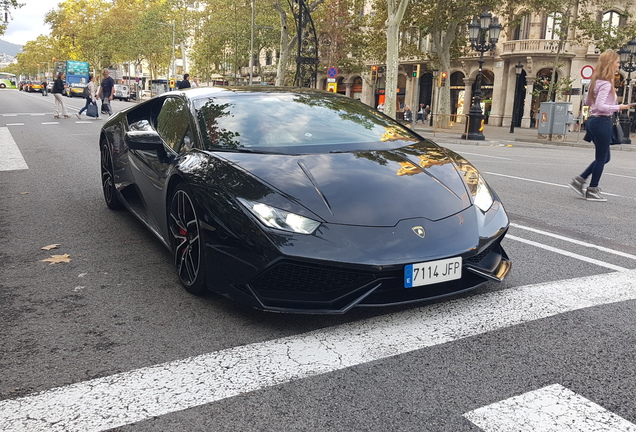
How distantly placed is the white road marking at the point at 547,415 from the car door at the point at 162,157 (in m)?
2.51

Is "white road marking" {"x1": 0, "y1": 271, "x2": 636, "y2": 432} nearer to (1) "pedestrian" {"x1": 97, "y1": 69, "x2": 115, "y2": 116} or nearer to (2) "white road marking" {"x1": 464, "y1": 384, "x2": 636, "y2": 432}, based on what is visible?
(2) "white road marking" {"x1": 464, "y1": 384, "x2": 636, "y2": 432}

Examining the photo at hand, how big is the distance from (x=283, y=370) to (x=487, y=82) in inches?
1654

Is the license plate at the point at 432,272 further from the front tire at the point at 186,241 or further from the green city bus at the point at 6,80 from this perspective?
the green city bus at the point at 6,80

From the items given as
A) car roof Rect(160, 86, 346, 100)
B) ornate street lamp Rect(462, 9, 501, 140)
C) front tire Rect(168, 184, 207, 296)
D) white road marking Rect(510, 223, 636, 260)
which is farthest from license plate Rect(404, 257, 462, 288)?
ornate street lamp Rect(462, 9, 501, 140)

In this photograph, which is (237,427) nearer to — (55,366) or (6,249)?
(55,366)

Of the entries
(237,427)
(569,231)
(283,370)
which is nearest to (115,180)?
(283,370)

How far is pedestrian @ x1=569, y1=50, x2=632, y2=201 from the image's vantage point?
730cm

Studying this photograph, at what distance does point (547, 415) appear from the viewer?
227cm

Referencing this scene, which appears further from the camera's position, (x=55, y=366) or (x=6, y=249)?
(x=6, y=249)

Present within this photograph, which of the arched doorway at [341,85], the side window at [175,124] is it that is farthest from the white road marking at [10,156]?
the arched doorway at [341,85]

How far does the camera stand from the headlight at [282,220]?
9.74 feet

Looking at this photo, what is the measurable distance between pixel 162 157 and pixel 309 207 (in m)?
1.50

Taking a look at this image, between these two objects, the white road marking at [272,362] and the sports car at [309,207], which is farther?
the sports car at [309,207]

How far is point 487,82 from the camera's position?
41562 mm
